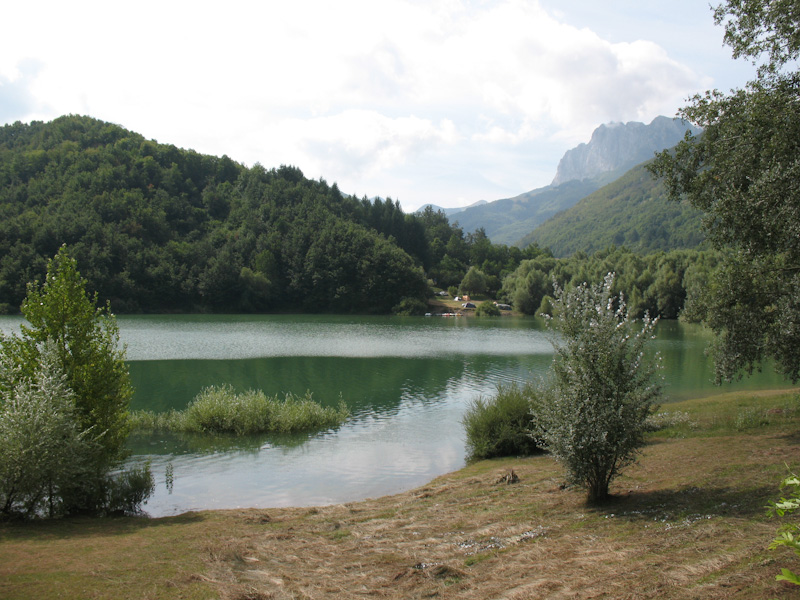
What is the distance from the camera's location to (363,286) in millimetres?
128500

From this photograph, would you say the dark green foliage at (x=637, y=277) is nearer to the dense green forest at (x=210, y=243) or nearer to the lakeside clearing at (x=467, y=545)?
the dense green forest at (x=210, y=243)

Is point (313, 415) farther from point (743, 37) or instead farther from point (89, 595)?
point (743, 37)

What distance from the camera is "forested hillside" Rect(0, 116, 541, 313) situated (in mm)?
104562

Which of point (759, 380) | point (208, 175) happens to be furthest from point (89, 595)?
point (208, 175)

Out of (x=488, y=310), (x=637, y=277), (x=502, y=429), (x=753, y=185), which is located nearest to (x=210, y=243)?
(x=488, y=310)

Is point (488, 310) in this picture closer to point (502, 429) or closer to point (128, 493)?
point (502, 429)

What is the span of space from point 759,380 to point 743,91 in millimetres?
29697

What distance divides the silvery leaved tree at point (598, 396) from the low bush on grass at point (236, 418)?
1588cm

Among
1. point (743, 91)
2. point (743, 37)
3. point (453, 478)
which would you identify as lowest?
point (453, 478)

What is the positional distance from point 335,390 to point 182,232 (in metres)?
109

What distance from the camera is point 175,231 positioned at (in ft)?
419

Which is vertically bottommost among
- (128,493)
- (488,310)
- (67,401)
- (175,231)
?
(128,493)

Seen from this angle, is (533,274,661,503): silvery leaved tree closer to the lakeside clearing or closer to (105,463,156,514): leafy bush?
the lakeside clearing

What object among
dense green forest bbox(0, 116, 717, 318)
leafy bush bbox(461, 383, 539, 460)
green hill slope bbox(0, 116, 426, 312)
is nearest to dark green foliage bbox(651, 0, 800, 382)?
leafy bush bbox(461, 383, 539, 460)
